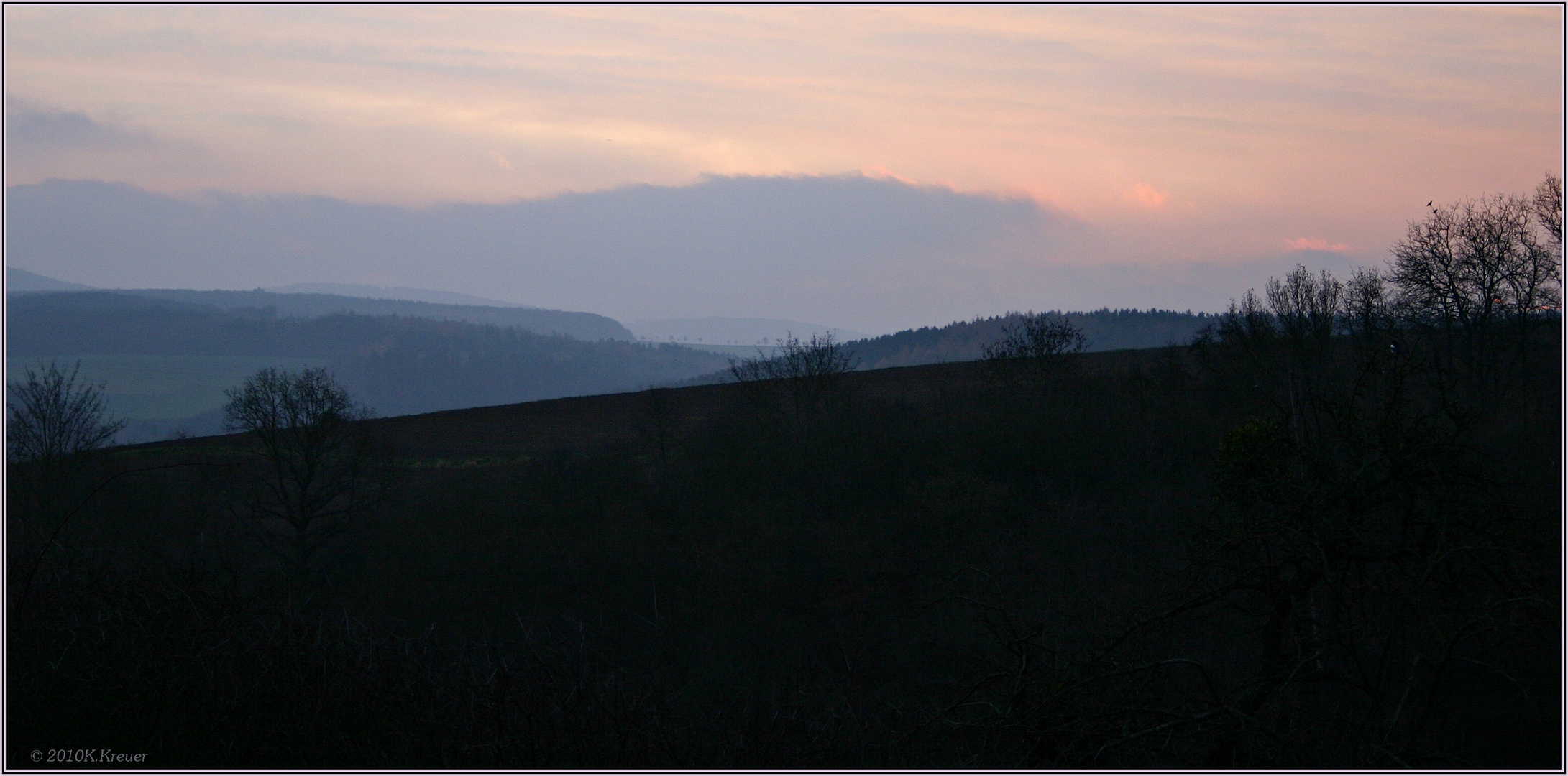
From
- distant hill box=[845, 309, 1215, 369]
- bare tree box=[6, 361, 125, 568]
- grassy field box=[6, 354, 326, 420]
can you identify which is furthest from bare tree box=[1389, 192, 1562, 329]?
grassy field box=[6, 354, 326, 420]

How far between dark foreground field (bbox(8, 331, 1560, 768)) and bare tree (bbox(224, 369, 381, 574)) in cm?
85

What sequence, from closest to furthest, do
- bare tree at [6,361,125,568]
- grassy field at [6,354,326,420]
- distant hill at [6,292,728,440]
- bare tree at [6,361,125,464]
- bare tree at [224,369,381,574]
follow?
bare tree at [6,361,125,568], bare tree at [6,361,125,464], bare tree at [224,369,381,574], grassy field at [6,354,326,420], distant hill at [6,292,728,440]

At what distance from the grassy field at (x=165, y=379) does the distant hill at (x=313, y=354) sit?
9.9 inches

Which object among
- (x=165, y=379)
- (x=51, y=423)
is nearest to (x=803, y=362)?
(x=51, y=423)

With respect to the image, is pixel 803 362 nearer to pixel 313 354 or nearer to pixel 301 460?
pixel 301 460

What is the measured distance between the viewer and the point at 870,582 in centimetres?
2914

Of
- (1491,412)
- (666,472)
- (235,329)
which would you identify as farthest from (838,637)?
(235,329)

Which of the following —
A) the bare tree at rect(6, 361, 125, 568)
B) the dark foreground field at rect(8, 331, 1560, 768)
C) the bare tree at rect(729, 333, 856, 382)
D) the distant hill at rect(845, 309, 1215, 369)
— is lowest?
the dark foreground field at rect(8, 331, 1560, 768)

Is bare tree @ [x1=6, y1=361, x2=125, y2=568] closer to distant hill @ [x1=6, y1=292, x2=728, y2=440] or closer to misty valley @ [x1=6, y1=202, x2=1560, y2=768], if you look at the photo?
misty valley @ [x1=6, y1=202, x2=1560, y2=768]

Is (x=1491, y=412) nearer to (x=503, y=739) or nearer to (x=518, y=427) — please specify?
(x=503, y=739)

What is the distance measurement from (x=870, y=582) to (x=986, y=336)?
9482cm

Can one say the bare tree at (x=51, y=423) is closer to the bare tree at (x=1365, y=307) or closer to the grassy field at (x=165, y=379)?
the bare tree at (x=1365, y=307)

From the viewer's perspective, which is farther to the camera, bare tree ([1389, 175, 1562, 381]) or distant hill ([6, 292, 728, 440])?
distant hill ([6, 292, 728, 440])

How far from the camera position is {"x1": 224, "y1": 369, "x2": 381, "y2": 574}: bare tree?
28.5 meters
